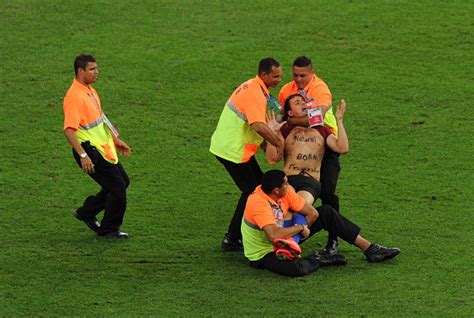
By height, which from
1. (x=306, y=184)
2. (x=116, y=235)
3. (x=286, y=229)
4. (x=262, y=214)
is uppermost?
(x=306, y=184)

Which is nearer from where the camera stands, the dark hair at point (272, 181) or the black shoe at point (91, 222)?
the dark hair at point (272, 181)

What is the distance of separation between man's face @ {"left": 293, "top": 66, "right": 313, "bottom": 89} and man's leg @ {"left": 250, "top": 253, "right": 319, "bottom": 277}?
6.94 feet

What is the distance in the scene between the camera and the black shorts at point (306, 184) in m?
13.1

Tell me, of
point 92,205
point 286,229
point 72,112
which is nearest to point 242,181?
point 286,229

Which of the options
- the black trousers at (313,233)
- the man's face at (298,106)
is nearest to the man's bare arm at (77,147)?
the black trousers at (313,233)

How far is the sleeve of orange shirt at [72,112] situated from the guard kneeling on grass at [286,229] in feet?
6.77

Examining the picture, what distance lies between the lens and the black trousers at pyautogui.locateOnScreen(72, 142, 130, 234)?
44.0 feet

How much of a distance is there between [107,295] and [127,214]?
231 cm

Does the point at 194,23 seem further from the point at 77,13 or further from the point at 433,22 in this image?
the point at 433,22

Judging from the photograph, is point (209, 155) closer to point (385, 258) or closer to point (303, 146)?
point (303, 146)

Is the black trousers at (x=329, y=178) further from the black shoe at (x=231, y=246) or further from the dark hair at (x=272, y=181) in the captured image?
the black shoe at (x=231, y=246)

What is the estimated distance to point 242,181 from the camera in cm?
1351

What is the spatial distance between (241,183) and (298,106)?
3.44ft

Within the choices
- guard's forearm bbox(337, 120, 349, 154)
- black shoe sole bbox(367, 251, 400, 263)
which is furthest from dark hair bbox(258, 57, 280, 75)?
black shoe sole bbox(367, 251, 400, 263)
